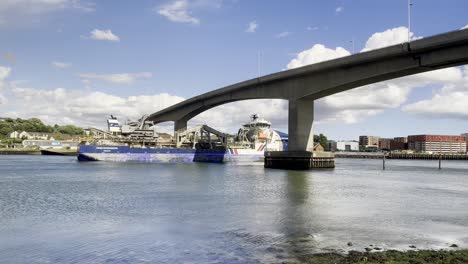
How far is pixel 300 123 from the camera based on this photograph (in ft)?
197

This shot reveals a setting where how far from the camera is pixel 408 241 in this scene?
1514 centimetres

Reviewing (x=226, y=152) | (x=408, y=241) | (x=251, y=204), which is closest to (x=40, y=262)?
(x=408, y=241)

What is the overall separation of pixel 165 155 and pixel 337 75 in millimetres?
40349

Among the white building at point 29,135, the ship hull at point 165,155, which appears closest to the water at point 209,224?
the ship hull at point 165,155

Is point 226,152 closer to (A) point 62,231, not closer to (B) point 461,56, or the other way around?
(B) point 461,56

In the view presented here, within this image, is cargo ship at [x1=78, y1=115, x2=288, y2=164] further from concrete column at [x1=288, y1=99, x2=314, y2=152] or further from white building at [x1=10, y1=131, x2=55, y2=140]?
white building at [x1=10, y1=131, x2=55, y2=140]

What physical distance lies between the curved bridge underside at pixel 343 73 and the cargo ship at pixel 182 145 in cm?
1419

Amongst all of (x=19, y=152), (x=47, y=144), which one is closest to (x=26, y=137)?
(x=47, y=144)

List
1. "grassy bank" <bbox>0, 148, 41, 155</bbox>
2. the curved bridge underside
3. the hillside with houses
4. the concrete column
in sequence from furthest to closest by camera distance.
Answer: the hillside with houses → "grassy bank" <bbox>0, 148, 41, 155</bbox> → the concrete column → the curved bridge underside

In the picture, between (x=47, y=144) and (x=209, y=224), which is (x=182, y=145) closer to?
(x=209, y=224)

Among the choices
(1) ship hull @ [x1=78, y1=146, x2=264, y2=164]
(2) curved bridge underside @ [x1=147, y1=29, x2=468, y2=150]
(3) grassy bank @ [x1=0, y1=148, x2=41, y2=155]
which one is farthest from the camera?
(3) grassy bank @ [x1=0, y1=148, x2=41, y2=155]

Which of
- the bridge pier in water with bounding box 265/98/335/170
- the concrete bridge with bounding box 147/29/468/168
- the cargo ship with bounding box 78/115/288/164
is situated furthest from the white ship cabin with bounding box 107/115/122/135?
the bridge pier in water with bounding box 265/98/335/170

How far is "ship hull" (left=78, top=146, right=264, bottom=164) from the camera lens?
77438 millimetres

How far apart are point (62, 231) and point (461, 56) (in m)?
36.6
